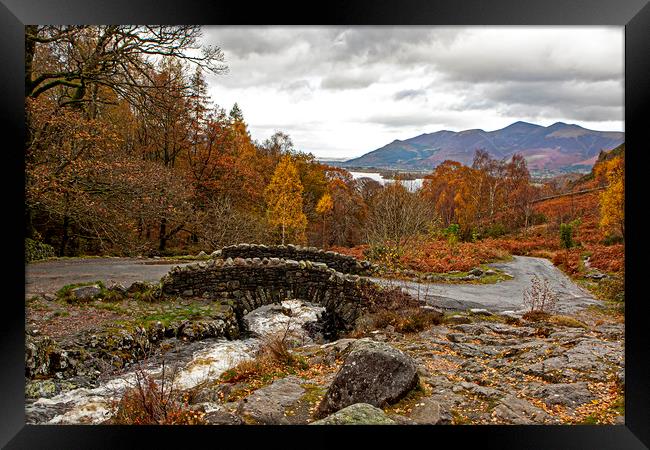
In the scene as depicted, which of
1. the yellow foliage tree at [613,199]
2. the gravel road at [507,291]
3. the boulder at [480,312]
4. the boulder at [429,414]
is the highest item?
the yellow foliage tree at [613,199]

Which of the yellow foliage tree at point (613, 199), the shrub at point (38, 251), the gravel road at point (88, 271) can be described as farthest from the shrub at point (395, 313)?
the shrub at point (38, 251)

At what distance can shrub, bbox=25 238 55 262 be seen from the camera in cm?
545

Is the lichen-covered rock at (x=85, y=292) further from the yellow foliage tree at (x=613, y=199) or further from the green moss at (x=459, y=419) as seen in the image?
the yellow foliage tree at (x=613, y=199)

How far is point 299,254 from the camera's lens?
921cm

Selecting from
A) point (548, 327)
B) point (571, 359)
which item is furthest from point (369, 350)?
point (548, 327)

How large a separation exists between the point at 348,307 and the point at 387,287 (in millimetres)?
871

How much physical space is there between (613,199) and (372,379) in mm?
4245

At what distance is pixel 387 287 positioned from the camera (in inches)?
296

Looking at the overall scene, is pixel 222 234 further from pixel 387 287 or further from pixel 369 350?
pixel 369 350

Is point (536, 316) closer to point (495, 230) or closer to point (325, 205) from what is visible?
point (495, 230)

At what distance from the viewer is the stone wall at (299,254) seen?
880cm

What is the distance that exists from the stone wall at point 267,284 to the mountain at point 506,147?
7.60 feet

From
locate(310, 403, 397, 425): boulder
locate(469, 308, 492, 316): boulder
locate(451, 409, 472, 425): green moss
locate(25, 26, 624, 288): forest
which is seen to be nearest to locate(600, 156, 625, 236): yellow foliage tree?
locate(25, 26, 624, 288): forest

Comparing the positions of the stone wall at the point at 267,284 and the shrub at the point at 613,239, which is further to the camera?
the stone wall at the point at 267,284
